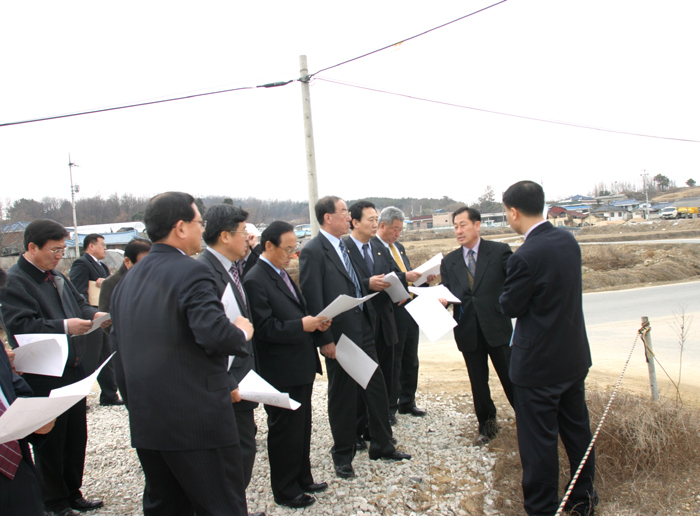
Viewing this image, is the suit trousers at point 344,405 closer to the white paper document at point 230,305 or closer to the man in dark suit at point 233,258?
the man in dark suit at point 233,258

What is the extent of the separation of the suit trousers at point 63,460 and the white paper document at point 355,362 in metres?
1.93

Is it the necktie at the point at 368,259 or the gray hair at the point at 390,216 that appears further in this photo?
the gray hair at the point at 390,216

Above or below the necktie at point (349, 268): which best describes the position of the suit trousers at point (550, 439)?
below

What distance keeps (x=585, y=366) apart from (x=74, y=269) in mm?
6173

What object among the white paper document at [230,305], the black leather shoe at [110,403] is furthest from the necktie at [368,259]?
the black leather shoe at [110,403]

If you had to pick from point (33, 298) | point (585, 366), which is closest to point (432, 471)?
point (585, 366)

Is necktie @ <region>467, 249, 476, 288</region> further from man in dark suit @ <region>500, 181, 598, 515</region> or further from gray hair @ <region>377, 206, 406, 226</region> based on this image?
man in dark suit @ <region>500, 181, 598, 515</region>

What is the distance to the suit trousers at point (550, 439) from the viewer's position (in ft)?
9.32

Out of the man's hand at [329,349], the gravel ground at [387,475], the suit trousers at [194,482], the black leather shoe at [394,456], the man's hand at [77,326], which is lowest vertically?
the gravel ground at [387,475]

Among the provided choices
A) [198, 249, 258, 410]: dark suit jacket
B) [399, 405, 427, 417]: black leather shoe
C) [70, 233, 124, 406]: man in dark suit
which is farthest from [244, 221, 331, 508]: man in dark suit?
[70, 233, 124, 406]: man in dark suit

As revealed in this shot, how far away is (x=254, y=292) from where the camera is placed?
3268 millimetres

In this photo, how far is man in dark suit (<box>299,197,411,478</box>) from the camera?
3766 millimetres

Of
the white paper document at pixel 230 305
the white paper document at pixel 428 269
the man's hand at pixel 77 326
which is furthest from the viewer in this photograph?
the white paper document at pixel 428 269

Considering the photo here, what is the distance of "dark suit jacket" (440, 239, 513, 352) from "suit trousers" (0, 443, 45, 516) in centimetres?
318
